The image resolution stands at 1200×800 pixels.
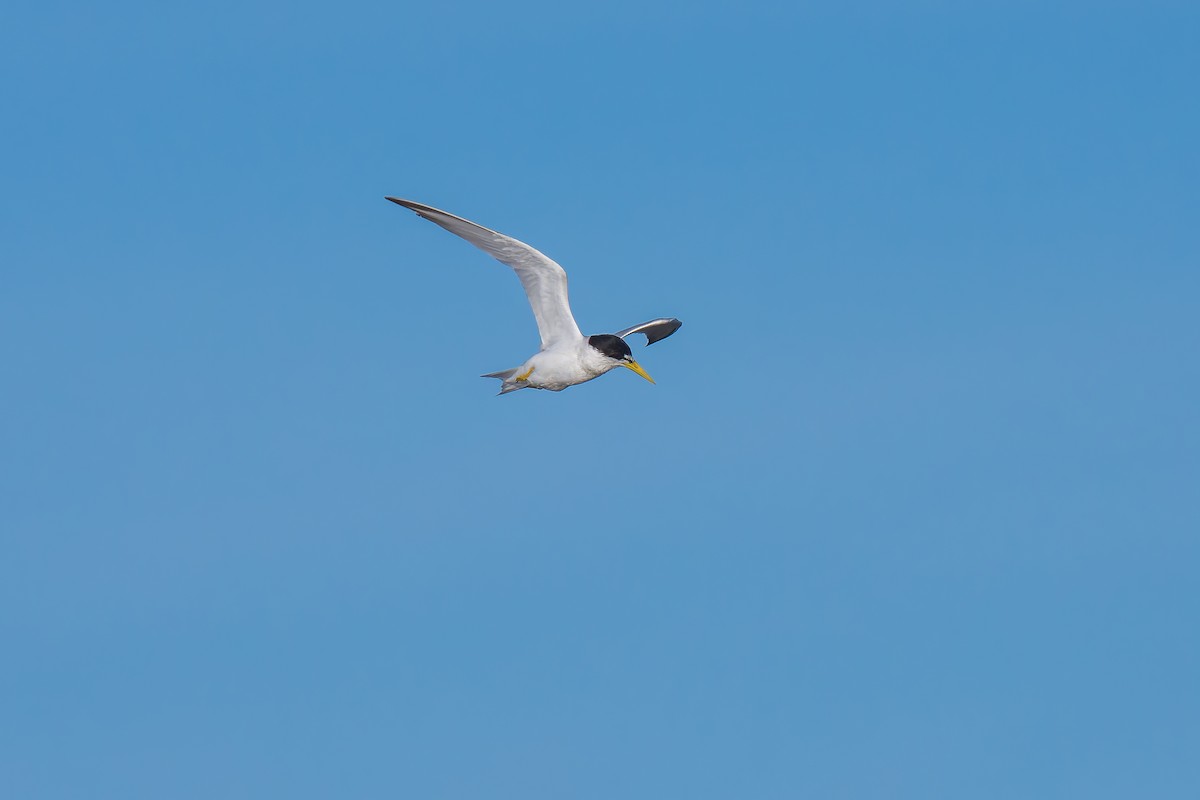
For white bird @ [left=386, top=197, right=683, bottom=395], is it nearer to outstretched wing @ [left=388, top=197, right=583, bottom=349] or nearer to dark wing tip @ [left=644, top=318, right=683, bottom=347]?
outstretched wing @ [left=388, top=197, right=583, bottom=349]

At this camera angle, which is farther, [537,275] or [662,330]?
[662,330]

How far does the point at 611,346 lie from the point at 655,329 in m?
7.83

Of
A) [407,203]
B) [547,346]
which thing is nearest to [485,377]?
[547,346]

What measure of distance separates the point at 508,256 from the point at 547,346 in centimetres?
263

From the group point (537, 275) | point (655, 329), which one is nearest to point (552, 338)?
point (537, 275)

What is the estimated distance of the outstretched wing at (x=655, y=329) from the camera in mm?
41000

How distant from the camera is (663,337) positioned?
1647 inches

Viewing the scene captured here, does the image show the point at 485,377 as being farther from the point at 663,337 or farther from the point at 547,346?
the point at 663,337

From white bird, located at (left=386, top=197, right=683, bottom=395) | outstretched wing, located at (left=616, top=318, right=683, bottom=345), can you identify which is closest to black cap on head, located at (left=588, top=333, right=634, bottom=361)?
white bird, located at (left=386, top=197, right=683, bottom=395)

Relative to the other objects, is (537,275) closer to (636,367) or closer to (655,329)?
(636,367)

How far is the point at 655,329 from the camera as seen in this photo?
4159 centimetres

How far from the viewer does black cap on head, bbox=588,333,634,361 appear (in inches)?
1336

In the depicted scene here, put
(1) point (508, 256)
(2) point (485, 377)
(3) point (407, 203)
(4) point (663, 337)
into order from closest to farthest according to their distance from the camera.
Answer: (3) point (407, 203) → (1) point (508, 256) → (2) point (485, 377) → (4) point (663, 337)

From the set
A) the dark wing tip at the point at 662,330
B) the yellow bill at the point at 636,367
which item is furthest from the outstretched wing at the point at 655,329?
the yellow bill at the point at 636,367
